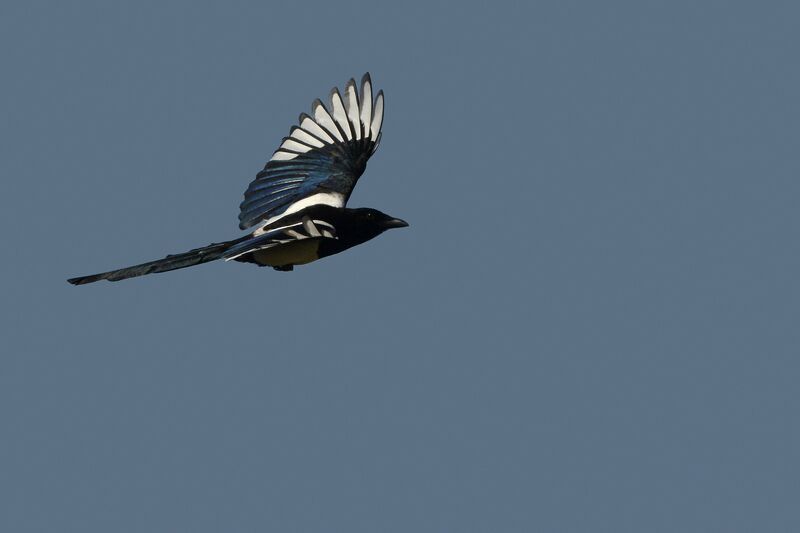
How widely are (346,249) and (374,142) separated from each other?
124cm

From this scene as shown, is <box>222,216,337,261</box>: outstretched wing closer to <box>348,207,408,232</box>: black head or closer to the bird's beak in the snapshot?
<box>348,207,408,232</box>: black head

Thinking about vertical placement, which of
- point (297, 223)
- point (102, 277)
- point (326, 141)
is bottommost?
point (102, 277)

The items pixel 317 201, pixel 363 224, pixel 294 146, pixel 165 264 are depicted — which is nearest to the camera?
pixel 165 264

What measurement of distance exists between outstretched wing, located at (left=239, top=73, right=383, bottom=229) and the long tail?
3.88 ft

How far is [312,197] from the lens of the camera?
10.7 metres

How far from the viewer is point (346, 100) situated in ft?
36.3

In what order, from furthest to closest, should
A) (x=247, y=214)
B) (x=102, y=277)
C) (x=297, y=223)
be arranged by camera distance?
(x=247, y=214) → (x=297, y=223) → (x=102, y=277)

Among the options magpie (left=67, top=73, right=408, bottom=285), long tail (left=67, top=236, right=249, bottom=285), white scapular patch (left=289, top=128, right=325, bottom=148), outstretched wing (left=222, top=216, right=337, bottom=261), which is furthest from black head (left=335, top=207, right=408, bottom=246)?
white scapular patch (left=289, top=128, right=325, bottom=148)

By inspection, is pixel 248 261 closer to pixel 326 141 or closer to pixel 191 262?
pixel 191 262

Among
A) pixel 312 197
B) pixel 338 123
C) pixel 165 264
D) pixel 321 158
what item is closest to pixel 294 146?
pixel 321 158

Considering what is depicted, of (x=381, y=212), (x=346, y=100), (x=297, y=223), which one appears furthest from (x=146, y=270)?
(x=346, y=100)

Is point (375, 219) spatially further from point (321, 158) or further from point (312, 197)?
point (321, 158)

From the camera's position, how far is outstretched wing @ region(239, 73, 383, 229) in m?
10.8

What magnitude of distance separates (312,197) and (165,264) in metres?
1.73
